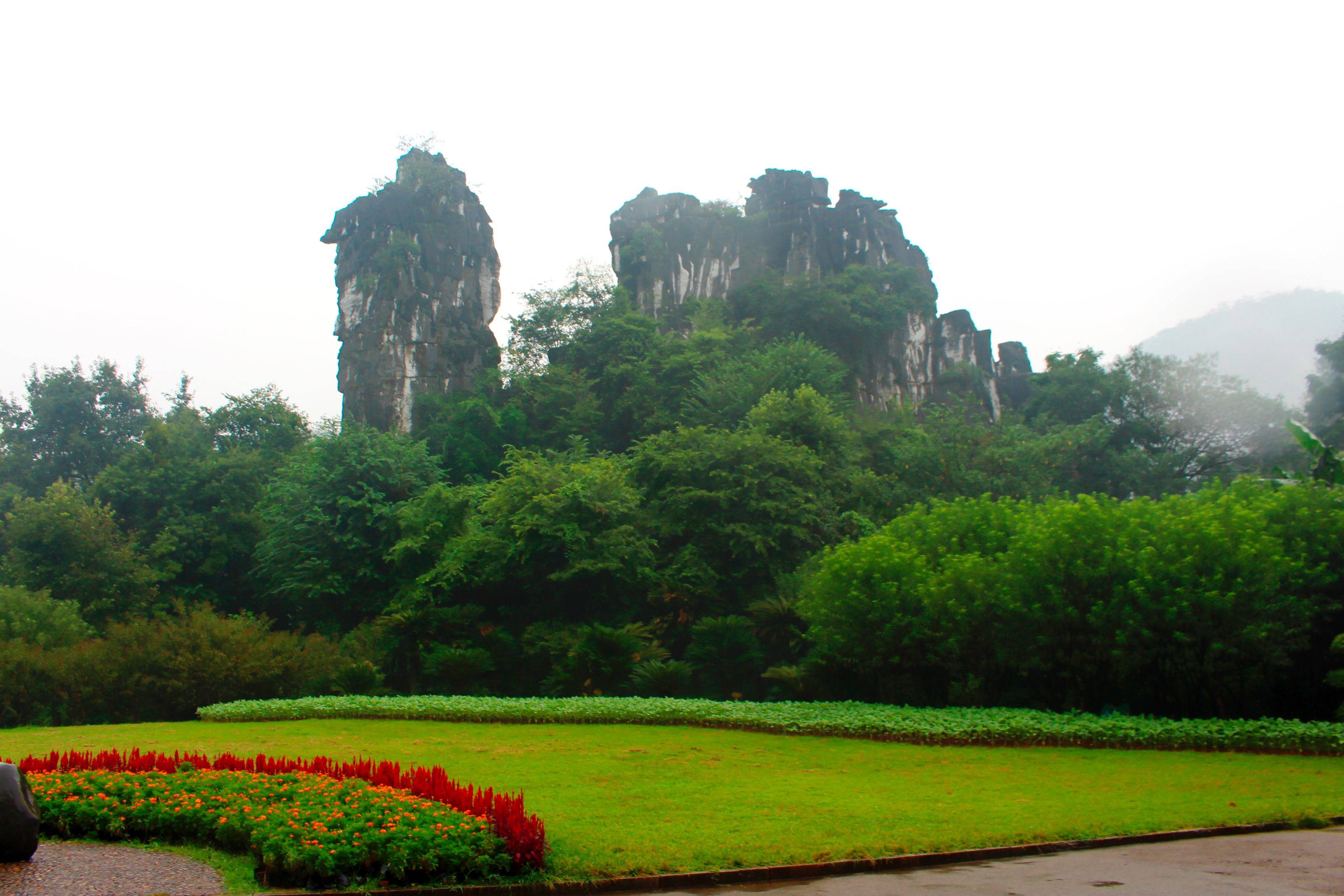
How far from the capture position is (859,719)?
14125mm

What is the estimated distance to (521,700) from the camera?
56.6ft

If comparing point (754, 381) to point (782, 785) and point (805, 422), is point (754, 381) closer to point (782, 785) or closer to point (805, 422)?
point (805, 422)

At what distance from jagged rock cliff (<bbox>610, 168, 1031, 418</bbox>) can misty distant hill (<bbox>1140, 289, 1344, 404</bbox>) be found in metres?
43.1

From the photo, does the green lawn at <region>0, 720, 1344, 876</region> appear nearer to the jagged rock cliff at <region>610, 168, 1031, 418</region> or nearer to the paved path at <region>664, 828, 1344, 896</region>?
the paved path at <region>664, 828, 1344, 896</region>

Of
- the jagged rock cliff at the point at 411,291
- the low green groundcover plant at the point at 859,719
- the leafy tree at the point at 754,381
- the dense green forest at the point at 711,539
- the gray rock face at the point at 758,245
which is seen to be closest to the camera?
the low green groundcover plant at the point at 859,719

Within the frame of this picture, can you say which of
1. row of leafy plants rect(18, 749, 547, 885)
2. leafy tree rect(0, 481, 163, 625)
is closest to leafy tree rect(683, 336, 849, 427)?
leafy tree rect(0, 481, 163, 625)

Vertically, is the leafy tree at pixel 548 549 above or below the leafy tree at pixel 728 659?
above

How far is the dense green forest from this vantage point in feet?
47.6

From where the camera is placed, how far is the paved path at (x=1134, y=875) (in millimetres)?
5715

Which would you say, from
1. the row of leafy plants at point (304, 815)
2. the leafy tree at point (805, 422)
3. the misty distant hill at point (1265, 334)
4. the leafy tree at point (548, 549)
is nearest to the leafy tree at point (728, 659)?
the leafy tree at point (548, 549)

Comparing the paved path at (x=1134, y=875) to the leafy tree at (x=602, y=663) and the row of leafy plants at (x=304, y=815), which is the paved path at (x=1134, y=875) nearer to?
the row of leafy plants at (x=304, y=815)

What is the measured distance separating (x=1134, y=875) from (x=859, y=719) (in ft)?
26.6

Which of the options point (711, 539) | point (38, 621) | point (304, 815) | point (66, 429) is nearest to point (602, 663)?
point (711, 539)

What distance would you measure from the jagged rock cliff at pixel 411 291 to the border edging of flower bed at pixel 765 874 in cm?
3846
